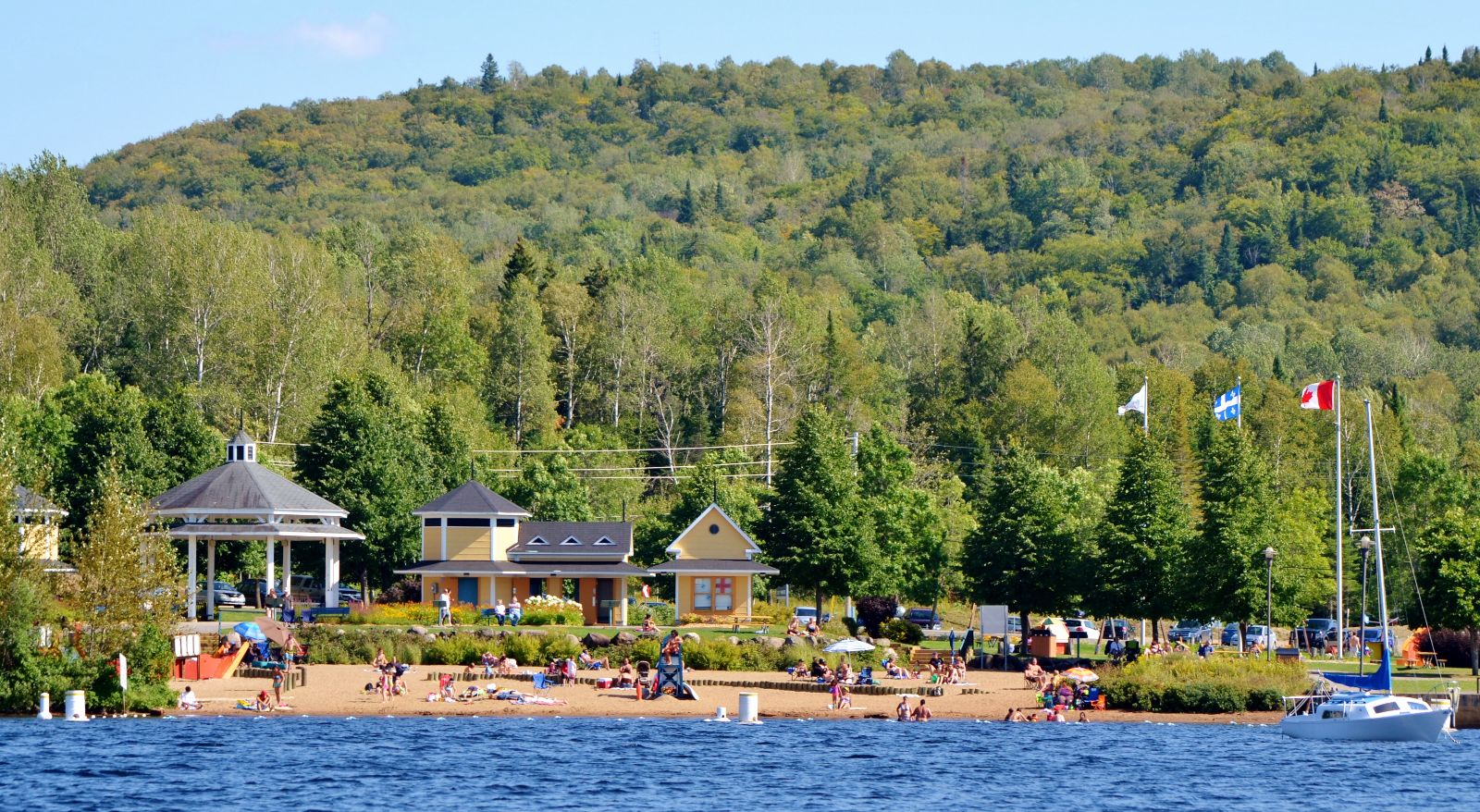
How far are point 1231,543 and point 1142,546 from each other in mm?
3847

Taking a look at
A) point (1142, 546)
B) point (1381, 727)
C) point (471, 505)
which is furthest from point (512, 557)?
point (1381, 727)

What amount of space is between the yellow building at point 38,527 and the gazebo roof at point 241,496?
13.4ft

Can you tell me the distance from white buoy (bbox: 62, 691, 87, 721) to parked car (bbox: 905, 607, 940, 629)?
3979 centimetres

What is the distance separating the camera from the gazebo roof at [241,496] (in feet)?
239

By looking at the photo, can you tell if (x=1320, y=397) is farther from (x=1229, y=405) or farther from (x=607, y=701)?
(x=607, y=701)

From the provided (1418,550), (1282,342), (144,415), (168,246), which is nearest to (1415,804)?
(1418,550)

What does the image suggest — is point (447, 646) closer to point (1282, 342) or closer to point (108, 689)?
point (108, 689)

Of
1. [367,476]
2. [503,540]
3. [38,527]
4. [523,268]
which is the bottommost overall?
[503,540]

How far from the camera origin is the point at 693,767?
4966cm

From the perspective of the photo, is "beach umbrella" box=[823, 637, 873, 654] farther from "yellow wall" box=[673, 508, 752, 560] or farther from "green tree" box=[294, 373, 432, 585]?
"green tree" box=[294, 373, 432, 585]

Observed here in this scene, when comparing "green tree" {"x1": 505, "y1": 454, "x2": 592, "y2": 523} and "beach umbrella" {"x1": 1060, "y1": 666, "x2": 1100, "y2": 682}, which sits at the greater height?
"green tree" {"x1": 505, "y1": 454, "x2": 592, "y2": 523}

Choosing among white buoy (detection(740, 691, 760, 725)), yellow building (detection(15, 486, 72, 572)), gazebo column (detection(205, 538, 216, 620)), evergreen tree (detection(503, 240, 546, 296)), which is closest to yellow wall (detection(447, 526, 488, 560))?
gazebo column (detection(205, 538, 216, 620))

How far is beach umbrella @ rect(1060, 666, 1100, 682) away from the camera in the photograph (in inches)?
2510

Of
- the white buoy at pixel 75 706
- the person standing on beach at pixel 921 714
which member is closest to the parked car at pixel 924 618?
the person standing on beach at pixel 921 714
